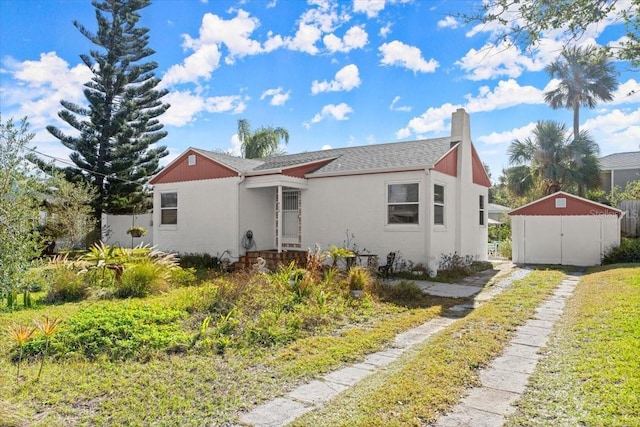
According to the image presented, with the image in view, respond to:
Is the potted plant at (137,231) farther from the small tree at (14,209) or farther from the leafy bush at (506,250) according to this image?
the leafy bush at (506,250)

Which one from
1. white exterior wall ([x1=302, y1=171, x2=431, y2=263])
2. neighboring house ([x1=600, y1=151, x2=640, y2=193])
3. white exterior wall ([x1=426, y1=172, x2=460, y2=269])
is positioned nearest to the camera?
white exterior wall ([x1=426, y1=172, x2=460, y2=269])

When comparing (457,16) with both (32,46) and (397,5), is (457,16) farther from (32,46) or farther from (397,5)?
(32,46)


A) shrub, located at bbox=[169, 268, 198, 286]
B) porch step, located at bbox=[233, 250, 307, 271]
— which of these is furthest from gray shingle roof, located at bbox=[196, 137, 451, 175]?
shrub, located at bbox=[169, 268, 198, 286]

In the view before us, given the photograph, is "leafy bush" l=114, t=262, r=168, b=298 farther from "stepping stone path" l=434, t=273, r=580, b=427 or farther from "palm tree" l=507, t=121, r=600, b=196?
"palm tree" l=507, t=121, r=600, b=196

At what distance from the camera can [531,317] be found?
683 centimetres

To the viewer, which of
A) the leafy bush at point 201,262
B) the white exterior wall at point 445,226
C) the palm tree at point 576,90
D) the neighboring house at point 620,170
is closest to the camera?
the white exterior wall at point 445,226

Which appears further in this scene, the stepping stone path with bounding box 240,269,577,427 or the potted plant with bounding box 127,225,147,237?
the potted plant with bounding box 127,225,147,237

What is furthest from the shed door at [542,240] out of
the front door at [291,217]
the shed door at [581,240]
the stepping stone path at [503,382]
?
the stepping stone path at [503,382]

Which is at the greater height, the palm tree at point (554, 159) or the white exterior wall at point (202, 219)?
the palm tree at point (554, 159)

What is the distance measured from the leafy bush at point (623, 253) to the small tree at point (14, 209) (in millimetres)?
16199

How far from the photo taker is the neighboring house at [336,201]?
1190 centimetres

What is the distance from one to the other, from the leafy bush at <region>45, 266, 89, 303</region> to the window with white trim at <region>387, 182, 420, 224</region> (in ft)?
26.3

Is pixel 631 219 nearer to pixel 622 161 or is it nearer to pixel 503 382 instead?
pixel 622 161

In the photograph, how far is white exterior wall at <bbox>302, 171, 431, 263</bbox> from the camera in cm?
1171
